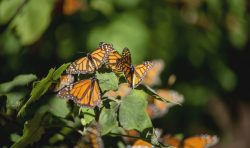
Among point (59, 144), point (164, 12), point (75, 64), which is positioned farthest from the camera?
point (164, 12)

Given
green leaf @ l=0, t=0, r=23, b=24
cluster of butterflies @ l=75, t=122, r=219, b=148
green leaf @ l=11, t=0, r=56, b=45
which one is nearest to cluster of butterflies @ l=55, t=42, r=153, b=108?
cluster of butterflies @ l=75, t=122, r=219, b=148

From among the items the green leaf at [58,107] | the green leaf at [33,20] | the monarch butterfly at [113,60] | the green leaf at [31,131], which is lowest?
the green leaf at [31,131]

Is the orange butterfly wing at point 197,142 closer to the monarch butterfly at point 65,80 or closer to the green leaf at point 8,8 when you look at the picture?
the monarch butterfly at point 65,80

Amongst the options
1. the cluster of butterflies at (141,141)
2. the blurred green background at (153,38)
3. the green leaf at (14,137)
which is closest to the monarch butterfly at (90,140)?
the cluster of butterflies at (141,141)

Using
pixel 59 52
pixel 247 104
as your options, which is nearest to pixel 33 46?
pixel 59 52

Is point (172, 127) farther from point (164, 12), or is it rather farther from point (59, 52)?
point (59, 52)

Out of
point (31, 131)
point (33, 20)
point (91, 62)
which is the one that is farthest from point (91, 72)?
point (33, 20)

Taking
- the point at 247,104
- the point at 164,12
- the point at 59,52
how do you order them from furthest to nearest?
the point at 247,104
the point at 164,12
the point at 59,52
